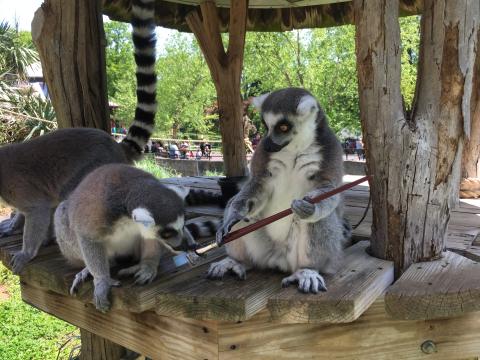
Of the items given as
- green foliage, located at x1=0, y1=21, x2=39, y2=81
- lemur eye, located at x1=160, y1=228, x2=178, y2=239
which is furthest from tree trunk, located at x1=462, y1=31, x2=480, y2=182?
green foliage, located at x1=0, y1=21, x2=39, y2=81

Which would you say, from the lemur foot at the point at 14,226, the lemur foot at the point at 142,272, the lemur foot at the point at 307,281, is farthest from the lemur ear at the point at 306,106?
the lemur foot at the point at 14,226

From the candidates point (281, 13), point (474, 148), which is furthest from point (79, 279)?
point (281, 13)

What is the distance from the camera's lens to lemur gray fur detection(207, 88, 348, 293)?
2182mm

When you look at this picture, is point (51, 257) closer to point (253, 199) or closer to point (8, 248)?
point (8, 248)

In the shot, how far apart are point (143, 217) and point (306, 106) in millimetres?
1018

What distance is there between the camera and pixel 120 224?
2316 mm

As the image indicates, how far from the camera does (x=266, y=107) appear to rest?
233 cm

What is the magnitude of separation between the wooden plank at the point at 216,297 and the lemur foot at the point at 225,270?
0.10ft

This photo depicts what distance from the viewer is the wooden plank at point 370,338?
7.08ft

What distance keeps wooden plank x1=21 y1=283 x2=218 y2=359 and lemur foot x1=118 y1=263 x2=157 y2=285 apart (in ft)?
0.77

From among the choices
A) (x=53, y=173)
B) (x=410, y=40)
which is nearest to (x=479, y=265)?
(x=53, y=173)

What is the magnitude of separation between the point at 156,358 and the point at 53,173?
5.85 ft

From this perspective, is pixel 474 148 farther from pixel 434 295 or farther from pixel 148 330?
pixel 148 330

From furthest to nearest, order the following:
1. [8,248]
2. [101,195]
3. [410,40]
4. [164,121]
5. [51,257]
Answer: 1. [164,121]
2. [410,40]
3. [8,248]
4. [51,257]
5. [101,195]
